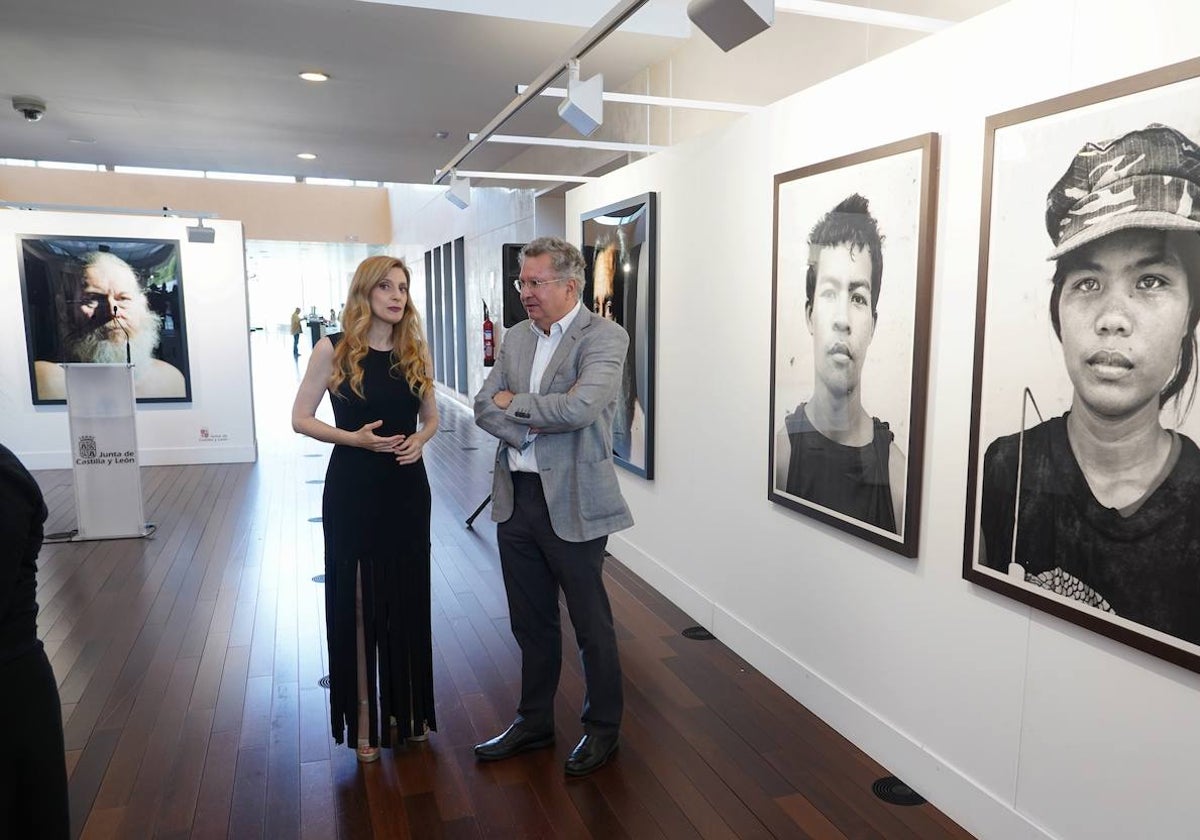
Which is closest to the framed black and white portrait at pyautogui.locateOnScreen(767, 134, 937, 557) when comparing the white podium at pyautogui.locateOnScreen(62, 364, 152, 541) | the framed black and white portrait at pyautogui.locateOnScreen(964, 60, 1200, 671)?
the framed black and white portrait at pyautogui.locateOnScreen(964, 60, 1200, 671)

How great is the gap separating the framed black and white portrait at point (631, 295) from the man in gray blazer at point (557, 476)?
5.76ft

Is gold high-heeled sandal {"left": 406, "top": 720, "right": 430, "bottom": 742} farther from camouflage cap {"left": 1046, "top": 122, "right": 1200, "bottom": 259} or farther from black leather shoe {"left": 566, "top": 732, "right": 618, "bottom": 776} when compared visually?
camouflage cap {"left": 1046, "top": 122, "right": 1200, "bottom": 259}

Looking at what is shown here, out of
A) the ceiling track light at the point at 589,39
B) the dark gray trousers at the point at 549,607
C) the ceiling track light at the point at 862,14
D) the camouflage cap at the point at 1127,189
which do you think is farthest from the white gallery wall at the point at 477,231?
the camouflage cap at the point at 1127,189

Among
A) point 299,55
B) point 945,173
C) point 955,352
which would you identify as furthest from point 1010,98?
point 299,55

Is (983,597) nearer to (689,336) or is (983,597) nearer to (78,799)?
(689,336)

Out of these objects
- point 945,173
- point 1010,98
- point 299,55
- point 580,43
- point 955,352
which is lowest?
point 955,352

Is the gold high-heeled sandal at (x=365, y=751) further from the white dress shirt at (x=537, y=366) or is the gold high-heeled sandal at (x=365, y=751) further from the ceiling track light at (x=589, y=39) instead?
the ceiling track light at (x=589, y=39)

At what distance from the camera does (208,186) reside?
17.1m

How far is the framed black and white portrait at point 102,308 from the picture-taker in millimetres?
8367

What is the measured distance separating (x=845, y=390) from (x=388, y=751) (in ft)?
7.46

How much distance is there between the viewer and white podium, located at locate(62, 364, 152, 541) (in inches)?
243

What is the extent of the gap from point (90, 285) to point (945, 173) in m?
8.63

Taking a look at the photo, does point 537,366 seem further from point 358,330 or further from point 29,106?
point 29,106

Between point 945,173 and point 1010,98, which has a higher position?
point 1010,98
